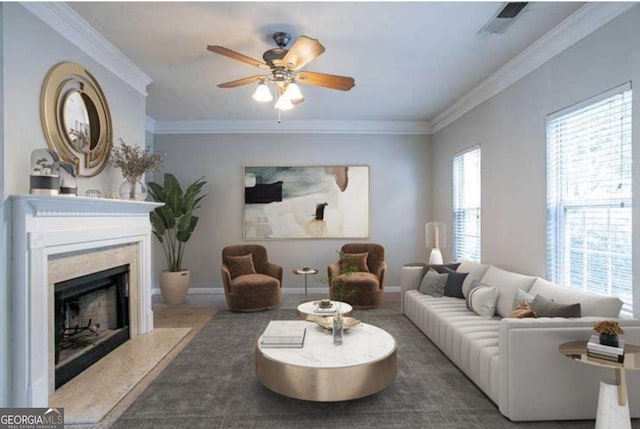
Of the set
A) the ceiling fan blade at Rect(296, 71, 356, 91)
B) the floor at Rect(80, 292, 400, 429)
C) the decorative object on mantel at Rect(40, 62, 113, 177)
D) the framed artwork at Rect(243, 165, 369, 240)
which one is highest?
the ceiling fan blade at Rect(296, 71, 356, 91)

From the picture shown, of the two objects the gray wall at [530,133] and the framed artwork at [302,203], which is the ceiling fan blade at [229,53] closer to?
the gray wall at [530,133]

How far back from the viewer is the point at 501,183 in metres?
4.14

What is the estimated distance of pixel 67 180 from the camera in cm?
271

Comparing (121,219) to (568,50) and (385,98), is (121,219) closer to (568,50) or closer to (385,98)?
(385,98)

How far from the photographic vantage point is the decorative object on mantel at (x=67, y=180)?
2.66 meters

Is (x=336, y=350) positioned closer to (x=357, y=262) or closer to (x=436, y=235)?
(x=357, y=262)

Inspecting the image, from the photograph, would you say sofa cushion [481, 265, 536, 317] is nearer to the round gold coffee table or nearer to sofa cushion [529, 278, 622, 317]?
sofa cushion [529, 278, 622, 317]

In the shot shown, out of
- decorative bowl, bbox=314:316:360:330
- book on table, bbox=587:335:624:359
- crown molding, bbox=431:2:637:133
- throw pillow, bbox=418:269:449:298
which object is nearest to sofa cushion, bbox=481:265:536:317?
throw pillow, bbox=418:269:449:298

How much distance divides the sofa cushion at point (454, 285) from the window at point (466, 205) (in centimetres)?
64

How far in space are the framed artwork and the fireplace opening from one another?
2.65 meters

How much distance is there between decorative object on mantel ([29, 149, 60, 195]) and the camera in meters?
2.43

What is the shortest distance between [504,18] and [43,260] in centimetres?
386

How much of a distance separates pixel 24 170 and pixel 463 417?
342 cm

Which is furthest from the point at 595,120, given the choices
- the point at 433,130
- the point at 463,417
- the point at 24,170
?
the point at 24,170
